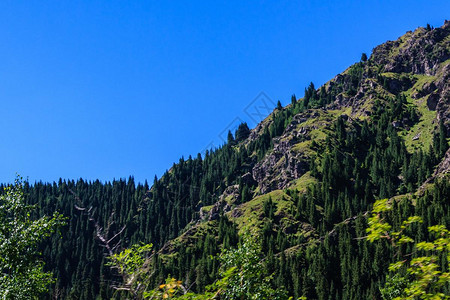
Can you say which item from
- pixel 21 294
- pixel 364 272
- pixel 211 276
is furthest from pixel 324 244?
pixel 21 294

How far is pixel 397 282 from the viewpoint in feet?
190

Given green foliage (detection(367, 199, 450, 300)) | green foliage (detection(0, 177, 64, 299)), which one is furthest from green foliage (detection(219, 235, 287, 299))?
green foliage (detection(0, 177, 64, 299))

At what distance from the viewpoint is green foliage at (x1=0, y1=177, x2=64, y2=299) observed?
2280 cm

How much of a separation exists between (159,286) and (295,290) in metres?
167

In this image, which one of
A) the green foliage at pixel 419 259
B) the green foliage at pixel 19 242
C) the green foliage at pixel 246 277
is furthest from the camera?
the green foliage at pixel 19 242

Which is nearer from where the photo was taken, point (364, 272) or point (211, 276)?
point (364, 272)

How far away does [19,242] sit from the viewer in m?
23.3

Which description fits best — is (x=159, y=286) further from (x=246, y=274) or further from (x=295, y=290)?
(x=295, y=290)

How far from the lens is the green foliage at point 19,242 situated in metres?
22.8

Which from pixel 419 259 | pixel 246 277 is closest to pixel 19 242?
pixel 246 277

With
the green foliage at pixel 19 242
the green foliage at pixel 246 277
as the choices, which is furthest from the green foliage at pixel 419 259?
the green foliage at pixel 19 242

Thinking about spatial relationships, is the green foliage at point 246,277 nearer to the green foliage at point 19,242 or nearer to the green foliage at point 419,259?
the green foliage at point 419,259

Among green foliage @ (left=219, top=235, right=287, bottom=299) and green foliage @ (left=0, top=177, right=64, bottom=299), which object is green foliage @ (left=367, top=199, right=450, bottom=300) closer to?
green foliage @ (left=219, top=235, right=287, bottom=299)

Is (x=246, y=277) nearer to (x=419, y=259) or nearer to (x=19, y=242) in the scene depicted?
(x=419, y=259)
